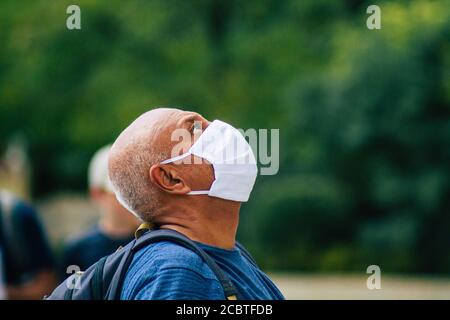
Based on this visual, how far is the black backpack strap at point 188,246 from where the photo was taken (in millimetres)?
2223

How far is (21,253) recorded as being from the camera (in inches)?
212

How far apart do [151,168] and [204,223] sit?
196 mm

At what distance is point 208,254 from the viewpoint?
2.33m

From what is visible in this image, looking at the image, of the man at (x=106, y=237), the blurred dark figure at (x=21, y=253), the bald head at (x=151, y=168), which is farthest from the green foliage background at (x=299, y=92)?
the bald head at (x=151, y=168)

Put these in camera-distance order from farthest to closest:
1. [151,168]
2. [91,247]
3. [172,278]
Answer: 1. [91,247]
2. [151,168]
3. [172,278]

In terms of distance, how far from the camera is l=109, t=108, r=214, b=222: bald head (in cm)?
239

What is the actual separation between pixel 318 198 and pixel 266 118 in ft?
6.35

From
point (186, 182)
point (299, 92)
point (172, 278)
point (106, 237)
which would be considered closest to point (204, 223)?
point (186, 182)

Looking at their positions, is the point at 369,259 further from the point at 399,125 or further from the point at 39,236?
the point at 39,236

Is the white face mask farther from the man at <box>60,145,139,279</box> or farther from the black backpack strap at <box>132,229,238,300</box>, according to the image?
the man at <box>60,145,139,279</box>

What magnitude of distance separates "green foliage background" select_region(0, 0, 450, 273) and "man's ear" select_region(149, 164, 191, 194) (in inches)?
491

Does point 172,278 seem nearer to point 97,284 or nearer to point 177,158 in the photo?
point 97,284

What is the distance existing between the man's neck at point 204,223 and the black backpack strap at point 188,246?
0.07 m

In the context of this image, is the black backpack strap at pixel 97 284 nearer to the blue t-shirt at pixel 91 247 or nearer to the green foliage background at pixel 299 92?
the blue t-shirt at pixel 91 247
